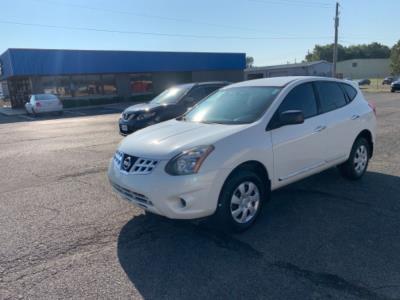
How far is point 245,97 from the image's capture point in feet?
16.1

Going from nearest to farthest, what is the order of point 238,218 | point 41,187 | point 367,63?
point 238,218 < point 41,187 < point 367,63

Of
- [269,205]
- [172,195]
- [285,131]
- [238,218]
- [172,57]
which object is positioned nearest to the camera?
[172,195]

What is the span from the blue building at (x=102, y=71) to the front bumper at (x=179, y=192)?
2787 centimetres

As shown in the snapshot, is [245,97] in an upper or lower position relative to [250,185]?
upper

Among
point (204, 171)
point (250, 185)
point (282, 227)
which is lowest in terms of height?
point (282, 227)

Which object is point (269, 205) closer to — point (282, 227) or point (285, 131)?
point (282, 227)

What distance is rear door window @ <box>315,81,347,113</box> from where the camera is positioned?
5.15 meters

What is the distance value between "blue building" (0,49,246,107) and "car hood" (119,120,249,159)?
27.1 meters

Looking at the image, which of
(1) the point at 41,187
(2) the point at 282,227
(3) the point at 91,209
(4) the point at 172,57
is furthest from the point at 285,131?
(4) the point at 172,57

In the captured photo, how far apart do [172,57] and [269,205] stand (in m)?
33.6

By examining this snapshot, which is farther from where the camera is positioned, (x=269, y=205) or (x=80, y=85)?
(x=80, y=85)

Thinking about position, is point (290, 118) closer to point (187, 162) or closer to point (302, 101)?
point (302, 101)

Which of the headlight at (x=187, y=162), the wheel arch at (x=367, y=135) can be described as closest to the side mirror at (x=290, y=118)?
the headlight at (x=187, y=162)

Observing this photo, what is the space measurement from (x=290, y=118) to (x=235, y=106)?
88 centimetres
